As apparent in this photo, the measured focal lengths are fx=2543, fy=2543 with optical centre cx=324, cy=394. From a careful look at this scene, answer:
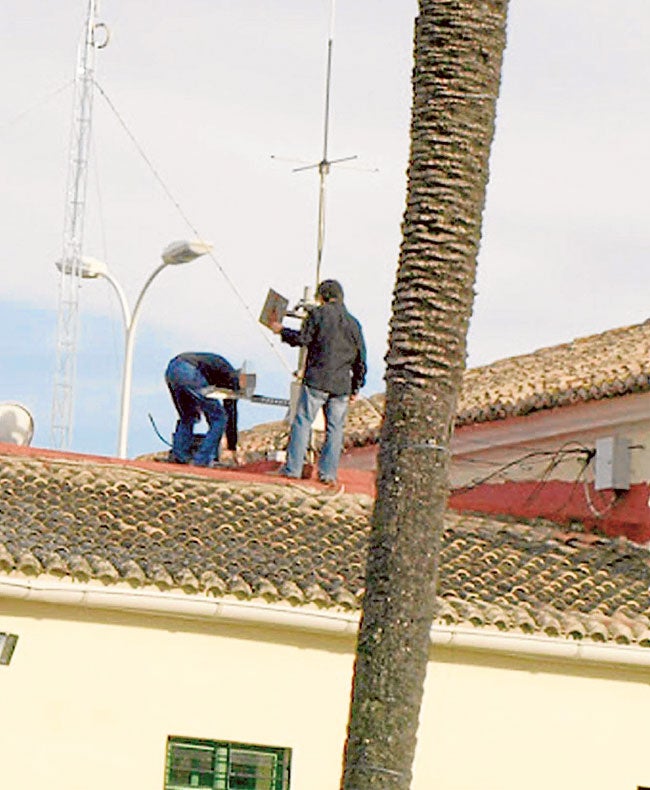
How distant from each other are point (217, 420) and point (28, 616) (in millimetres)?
5943

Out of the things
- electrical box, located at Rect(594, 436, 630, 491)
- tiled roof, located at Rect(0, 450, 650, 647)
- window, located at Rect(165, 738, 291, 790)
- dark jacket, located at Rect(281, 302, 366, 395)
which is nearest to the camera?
tiled roof, located at Rect(0, 450, 650, 647)

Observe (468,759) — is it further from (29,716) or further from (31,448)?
(31,448)

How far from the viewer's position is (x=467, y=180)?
13.7 metres

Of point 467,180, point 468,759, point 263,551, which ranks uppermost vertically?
point 467,180

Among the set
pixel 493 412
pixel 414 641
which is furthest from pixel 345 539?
pixel 414 641

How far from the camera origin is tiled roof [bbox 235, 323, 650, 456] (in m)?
25.5

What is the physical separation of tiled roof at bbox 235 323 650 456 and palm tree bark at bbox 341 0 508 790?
11.4m

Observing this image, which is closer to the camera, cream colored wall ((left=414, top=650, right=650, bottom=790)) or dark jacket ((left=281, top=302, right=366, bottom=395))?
cream colored wall ((left=414, top=650, right=650, bottom=790))

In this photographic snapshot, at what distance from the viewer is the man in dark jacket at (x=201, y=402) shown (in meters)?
24.8

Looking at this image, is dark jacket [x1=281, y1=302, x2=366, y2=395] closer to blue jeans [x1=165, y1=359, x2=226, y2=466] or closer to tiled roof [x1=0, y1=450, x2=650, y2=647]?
tiled roof [x1=0, y1=450, x2=650, y2=647]

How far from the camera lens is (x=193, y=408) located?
25.0 m

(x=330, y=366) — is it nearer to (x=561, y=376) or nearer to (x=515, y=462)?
(x=515, y=462)

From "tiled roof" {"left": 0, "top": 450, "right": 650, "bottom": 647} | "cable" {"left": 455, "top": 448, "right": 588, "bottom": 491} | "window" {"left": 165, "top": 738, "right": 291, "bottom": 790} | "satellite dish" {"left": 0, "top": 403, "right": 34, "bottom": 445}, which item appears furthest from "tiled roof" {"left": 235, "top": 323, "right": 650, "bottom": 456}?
"window" {"left": 165, "top": 738, "right": 291, "bottom": 790}

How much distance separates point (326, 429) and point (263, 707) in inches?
172
